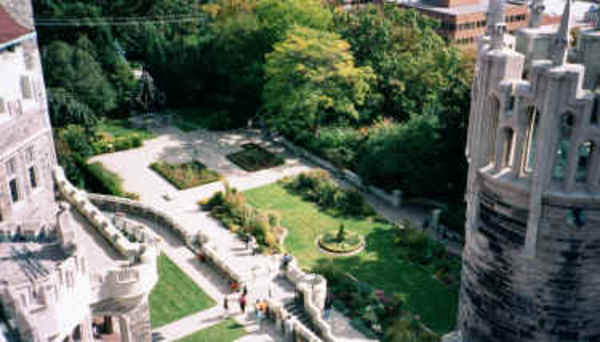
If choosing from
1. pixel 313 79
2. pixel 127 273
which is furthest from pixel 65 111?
pixel 127 273

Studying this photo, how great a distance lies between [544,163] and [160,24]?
219ft

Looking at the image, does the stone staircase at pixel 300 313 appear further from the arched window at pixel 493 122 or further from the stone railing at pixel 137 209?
the arched window at pixel 493 122

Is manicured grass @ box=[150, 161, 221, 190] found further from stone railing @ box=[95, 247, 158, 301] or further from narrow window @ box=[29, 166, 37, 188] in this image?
stone railing @ box=[95, 247, 158, 301]

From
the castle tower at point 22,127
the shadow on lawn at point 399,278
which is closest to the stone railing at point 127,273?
the castle tower at point 22,127

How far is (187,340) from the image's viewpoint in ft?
92.3

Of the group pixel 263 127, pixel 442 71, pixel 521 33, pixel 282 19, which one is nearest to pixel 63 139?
pixel 263 127

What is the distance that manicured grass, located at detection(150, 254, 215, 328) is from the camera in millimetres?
30359

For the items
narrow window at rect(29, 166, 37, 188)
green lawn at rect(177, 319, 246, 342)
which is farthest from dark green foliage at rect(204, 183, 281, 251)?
narrow window at rect(29, 166, 37, 188)

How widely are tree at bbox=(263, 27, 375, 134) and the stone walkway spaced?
4.26m

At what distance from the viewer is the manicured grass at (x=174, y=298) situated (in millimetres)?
30359

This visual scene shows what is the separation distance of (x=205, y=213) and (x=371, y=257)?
1243cm

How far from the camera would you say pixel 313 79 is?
53719mm

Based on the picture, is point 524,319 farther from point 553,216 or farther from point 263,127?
point 263,127

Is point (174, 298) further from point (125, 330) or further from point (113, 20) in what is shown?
point (113, 20)
